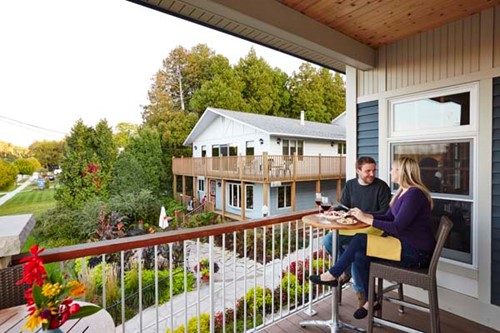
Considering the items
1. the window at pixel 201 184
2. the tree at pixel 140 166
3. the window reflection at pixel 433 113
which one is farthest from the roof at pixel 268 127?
the window reflection at pixel 433 113

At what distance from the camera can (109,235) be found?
7793 millimetres

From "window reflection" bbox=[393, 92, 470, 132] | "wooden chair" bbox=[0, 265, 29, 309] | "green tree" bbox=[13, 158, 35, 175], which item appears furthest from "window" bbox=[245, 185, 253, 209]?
"wooden chair" bbox=[0, 265, 29, 309]

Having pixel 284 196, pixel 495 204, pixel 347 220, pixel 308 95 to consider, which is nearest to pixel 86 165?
pixel 284 196

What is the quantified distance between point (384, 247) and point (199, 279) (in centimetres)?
134

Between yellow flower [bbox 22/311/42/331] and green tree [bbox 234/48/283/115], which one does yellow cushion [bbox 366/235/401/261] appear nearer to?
yellow flower [bbox 22/311/42/331]

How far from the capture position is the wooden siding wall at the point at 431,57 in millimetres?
2402

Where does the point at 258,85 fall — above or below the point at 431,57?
above

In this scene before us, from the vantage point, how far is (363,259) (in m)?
1.95

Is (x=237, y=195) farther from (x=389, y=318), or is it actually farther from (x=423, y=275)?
(x=423, y=275)

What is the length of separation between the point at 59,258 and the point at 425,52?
352 centimetres

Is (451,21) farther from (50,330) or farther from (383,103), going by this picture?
(50,330)

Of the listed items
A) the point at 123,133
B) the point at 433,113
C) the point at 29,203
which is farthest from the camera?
the point at 123,133

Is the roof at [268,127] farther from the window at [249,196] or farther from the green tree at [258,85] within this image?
the green tree at [258,85]

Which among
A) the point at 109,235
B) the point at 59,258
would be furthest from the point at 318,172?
the point at 59,258
